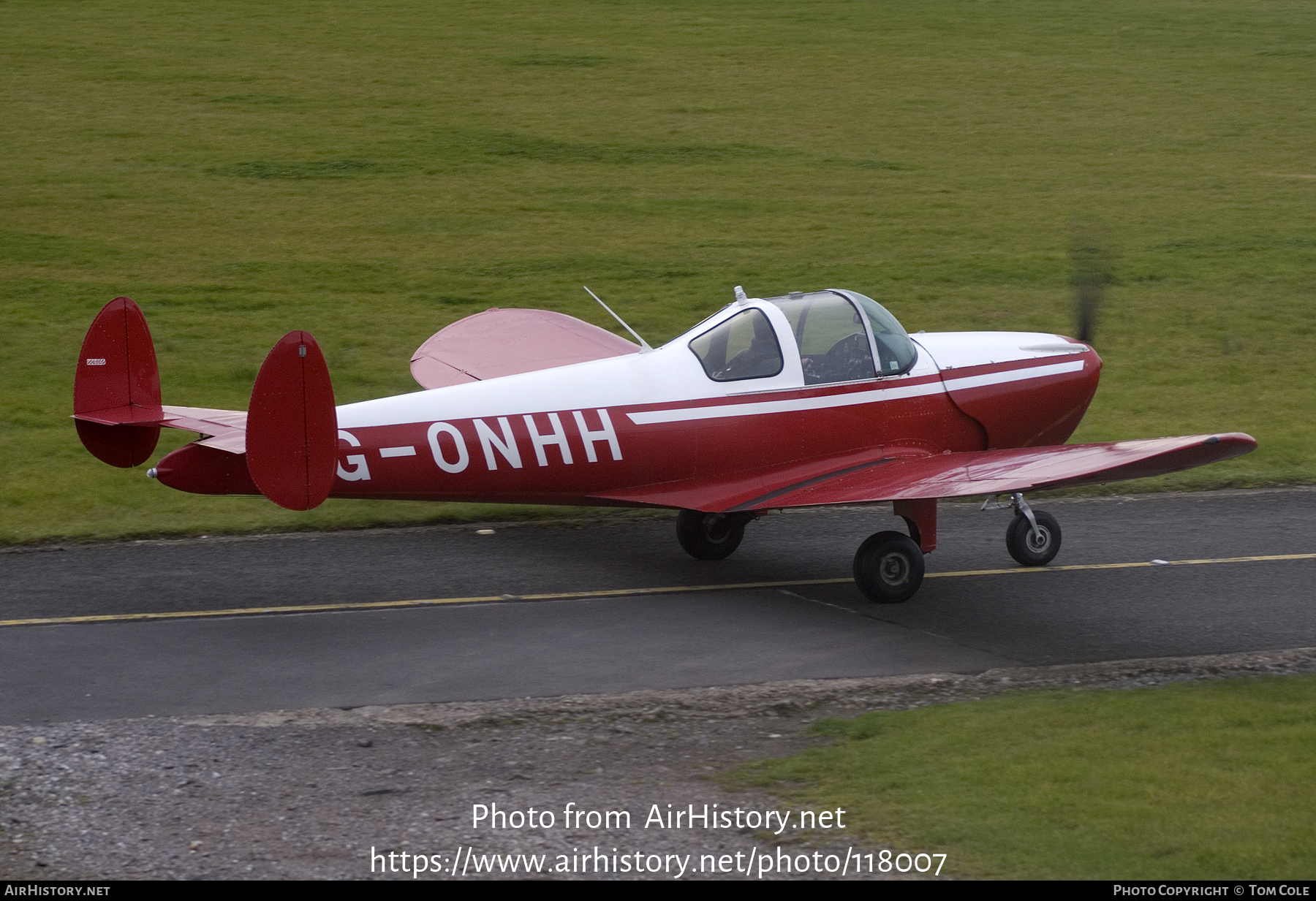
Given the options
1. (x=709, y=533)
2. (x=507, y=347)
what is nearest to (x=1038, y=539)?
(x=709, y=533)

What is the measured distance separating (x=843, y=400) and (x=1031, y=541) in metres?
2.13

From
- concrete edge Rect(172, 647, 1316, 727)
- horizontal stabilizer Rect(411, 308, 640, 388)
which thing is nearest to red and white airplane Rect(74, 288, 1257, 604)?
concrete edge Rect(172, 647, 1316, 727)

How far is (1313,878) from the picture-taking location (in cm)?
605

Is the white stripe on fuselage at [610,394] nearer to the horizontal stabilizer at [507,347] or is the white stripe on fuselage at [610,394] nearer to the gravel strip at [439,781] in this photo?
the horizontal stabilizer at [507,347]

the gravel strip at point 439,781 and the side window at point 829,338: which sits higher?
the side window at point 829,338

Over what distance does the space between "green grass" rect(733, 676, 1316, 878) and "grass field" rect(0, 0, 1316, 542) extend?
6.84m

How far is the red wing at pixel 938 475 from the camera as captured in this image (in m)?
9.26

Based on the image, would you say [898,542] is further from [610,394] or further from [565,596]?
[565,596]

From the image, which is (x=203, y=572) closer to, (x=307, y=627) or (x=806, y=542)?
(x=307, y=627)

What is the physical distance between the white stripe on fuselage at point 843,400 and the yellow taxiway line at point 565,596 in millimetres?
1410

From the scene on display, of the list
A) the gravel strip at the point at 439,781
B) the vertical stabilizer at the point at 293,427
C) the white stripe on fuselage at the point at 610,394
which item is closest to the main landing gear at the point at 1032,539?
the white stripe on fuselage at the point at 610,394

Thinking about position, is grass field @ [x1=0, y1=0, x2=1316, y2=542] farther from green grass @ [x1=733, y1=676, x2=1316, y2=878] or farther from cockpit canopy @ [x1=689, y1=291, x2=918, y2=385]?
green grass @ [x1=733, y1=676, x2=1316, y2=878]

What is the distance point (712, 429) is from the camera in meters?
11.2
